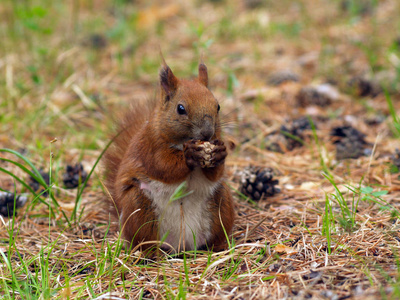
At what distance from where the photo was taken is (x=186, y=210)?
2.06m

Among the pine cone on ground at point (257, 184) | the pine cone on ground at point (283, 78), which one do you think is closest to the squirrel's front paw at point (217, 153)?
the pine cone on ground at point (257, 184)

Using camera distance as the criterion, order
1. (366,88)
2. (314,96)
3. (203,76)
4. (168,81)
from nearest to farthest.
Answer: (168,81), (203,76), (314,96), (366,88)

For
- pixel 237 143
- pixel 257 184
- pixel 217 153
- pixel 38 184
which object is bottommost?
pixel 38 184

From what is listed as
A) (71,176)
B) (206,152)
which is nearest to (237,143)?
(71,176)

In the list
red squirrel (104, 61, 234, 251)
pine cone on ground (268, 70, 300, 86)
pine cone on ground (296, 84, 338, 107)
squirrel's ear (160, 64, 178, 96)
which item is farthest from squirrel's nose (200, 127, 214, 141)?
pine cone on ground (268, 70, 300, 86)

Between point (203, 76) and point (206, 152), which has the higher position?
point (203, 76)

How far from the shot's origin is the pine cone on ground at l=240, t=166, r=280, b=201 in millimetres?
2672

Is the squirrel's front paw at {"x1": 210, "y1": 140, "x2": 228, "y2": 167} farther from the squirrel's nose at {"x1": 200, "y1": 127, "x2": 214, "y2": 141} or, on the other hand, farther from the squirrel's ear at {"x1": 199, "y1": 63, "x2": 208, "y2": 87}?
the squirrel's ear at {"x1": 199, "y1": 63, "x2": 208, "y2": 87}

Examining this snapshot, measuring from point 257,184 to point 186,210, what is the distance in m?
0.73

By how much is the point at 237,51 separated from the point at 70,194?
312 centimetres

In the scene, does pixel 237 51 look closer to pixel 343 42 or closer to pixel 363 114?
pixel 343 42

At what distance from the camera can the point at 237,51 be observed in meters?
5.34

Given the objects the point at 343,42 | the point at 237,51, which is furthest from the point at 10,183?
the point at 343,42

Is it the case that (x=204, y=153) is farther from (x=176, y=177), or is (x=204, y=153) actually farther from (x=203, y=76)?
(x=203, y=76)
